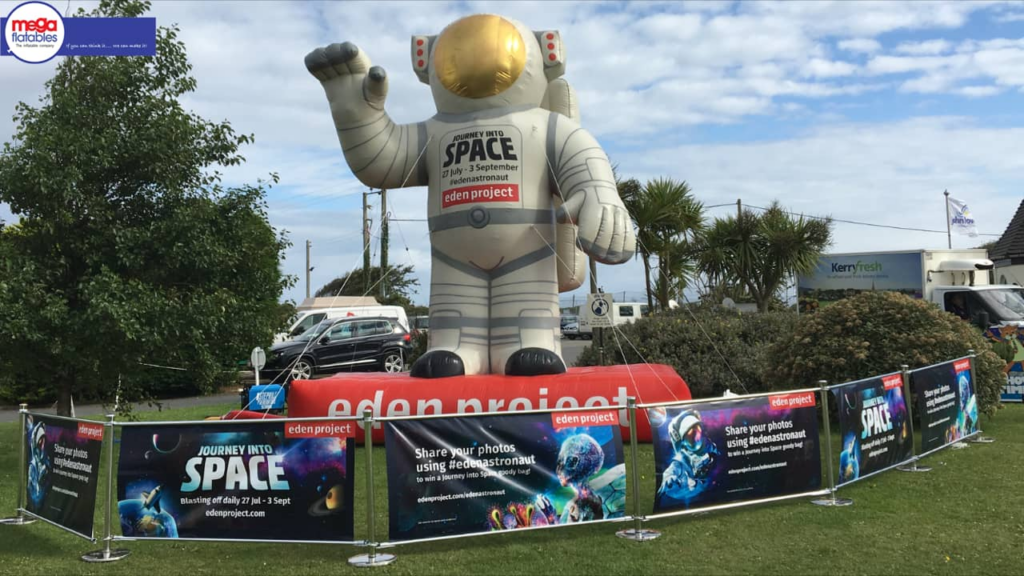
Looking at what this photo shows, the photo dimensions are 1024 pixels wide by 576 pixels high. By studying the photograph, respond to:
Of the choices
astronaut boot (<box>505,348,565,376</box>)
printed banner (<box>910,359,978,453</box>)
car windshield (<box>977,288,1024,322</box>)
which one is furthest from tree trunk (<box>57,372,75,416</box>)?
car windshield (<box>977,288,1024,322</box>)

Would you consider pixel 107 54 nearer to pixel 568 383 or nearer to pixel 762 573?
pixel 568 383

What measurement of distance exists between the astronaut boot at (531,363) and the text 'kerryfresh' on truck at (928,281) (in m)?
10.3

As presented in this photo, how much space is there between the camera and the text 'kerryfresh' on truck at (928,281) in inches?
654

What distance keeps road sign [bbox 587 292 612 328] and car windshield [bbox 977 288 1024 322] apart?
10191 mm

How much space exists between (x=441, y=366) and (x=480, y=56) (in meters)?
3.13

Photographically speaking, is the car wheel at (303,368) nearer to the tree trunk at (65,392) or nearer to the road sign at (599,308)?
the tree trunk at (65,392)

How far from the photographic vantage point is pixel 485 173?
7.95 m

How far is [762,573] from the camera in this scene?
4523 millimetres

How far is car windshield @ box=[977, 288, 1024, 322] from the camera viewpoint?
1614cm

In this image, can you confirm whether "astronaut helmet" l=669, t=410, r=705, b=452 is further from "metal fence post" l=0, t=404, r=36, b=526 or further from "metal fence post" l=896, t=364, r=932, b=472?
"metal fence post" l=0, t=404, r=36, b=526

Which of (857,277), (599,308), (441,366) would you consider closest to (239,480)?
(441,366)

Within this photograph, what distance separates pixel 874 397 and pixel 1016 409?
5.64 metres

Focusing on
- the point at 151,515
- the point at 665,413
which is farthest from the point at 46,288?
the point at 665,413

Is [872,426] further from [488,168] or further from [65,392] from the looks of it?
[65,392]
